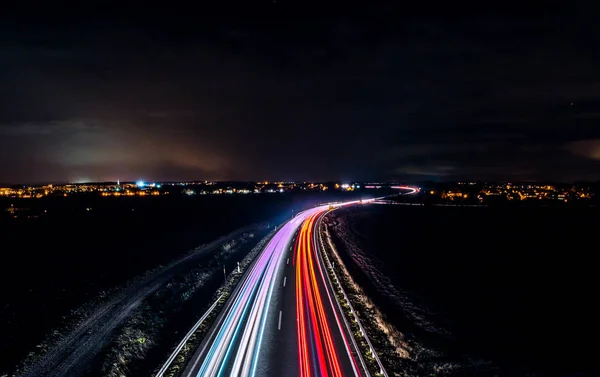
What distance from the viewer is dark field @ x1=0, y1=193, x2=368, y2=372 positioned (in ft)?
101

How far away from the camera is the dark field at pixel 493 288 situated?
64.5 feet

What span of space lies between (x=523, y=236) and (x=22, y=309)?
73111mm

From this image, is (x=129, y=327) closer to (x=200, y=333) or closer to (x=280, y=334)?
(x=200, y=333)

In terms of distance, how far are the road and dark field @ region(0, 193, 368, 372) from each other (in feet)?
50.6

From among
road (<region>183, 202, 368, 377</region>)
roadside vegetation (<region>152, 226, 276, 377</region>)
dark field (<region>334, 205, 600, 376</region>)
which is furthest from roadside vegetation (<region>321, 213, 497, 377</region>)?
roadside vegetation (<region>152, 226, 276, 377</region>)

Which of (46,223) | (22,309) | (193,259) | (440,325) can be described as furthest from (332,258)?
(46,223)

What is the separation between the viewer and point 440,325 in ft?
76.4

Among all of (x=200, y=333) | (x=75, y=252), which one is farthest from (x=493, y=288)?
(x=75, y=252)

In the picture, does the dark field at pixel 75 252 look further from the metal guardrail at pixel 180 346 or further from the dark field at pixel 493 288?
the dark field at pixel 493 288

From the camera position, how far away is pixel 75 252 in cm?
6006

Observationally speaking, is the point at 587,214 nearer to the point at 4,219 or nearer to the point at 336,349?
the point at 336,349

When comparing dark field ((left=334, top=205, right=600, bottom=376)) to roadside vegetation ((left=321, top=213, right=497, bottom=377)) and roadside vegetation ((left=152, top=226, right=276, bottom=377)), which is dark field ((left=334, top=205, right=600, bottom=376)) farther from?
roadside vegetation ((left=152, top=226, right=276, bottom=377))

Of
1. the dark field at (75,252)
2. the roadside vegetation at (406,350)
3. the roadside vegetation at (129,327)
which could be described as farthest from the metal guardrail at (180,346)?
the dark field at (75,252)

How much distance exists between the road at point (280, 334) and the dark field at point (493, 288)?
17.6 feet
